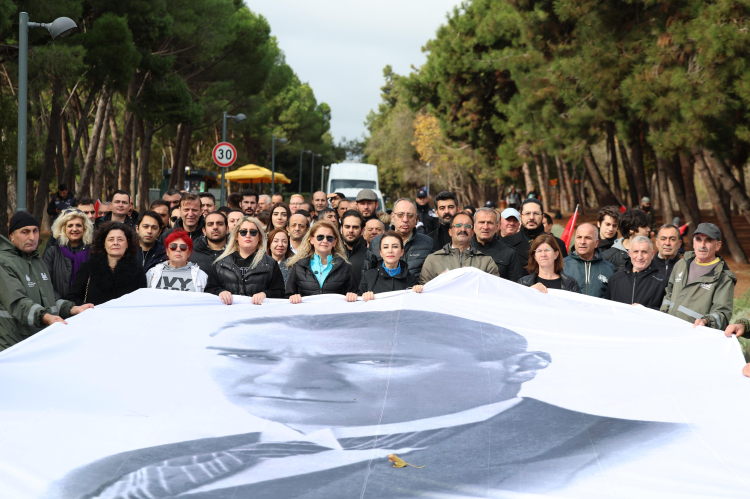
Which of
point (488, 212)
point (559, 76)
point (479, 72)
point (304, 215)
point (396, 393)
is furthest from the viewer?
point (479, 72)

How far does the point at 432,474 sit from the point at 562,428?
92cm

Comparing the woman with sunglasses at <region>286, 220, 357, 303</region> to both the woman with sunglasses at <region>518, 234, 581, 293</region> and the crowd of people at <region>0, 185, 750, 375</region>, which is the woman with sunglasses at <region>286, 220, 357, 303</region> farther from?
the woman with sunglasses at <region>518, 234, 581, 293</region>

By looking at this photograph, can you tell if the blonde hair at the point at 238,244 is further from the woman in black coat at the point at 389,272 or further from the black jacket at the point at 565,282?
the black jacket at the point at 565,282

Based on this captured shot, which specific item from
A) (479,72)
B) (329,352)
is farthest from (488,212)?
(479,72)

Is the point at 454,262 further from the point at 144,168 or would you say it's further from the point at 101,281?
the point at 144,168

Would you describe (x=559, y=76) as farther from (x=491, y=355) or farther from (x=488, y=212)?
(x=491, y=355)

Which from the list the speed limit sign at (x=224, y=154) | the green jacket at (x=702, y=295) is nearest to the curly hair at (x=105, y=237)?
the green jacket at (x=702, y=295)

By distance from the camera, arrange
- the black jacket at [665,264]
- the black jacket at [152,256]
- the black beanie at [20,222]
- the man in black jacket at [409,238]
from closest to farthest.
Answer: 1. the black beanie at [20,222]
2. the black jacket at [665,264]
3. the black jacket at [152,256]
4. the man in black jacket at [409,238]

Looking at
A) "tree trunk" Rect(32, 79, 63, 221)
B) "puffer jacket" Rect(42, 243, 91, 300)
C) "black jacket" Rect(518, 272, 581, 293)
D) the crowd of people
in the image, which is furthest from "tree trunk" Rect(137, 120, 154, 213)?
"black jacket" Rect(518, 272, 581, 293)

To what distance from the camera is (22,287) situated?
5.17 meters

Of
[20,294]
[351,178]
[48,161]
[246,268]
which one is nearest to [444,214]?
[246,268]

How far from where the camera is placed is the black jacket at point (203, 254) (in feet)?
22.2

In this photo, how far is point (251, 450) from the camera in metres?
4.11

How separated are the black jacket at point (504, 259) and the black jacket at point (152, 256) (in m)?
2.79
